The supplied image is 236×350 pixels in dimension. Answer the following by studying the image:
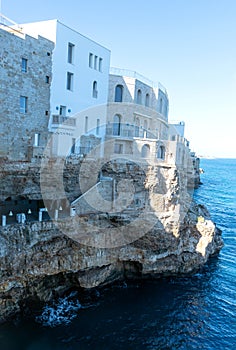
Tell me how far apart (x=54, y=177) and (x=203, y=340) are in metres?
16.4

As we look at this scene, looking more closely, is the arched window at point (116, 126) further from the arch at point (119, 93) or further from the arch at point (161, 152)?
the arch at point (161, 152)

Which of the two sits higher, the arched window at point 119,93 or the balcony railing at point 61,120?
the arched window at point 119,93

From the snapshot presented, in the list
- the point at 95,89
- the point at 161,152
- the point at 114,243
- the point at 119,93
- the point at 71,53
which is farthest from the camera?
the point at 119,93

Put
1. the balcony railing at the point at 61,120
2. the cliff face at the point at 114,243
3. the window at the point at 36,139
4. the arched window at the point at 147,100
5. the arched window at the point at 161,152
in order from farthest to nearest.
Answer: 1. the arched window at the point at 147,100
2. the arched window at the point at 161,152
3. the balcony railing at the point at 61,120
4. the window at the point at 36,139
5. the cliff face at the point at 114,243

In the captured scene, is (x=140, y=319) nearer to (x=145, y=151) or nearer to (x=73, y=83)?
(x=145, y=151)

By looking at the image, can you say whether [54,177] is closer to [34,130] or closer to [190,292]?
[34,130]

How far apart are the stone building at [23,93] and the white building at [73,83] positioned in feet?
3.03

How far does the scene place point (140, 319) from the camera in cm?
2330

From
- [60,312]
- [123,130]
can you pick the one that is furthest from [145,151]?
[60,312]

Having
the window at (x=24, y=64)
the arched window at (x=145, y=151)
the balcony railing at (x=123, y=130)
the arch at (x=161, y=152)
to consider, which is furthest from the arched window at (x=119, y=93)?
the window at (x=24, y=64)

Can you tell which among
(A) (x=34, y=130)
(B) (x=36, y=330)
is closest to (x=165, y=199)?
(A) (x=34, y=130)

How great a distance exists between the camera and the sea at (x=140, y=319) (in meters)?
20.4

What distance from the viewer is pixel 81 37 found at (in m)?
30.9

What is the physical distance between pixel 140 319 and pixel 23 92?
789 inches
